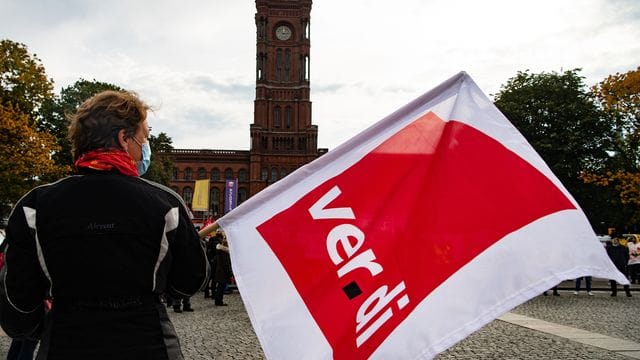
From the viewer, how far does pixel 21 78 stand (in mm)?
29375

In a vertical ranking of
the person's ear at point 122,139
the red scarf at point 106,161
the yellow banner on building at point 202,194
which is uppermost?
the yellow banner on building at point 202,194

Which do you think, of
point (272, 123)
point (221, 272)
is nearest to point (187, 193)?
point (272, 123)

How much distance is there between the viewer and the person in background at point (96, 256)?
208cm

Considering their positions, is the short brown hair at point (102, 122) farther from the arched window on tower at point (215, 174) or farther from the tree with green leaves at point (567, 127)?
the arched window on tower at point (215, 174)

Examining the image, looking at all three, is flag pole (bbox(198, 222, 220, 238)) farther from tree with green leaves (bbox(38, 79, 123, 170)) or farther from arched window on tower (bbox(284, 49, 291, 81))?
arched window on tower (bbox(284, 49, 291, 81))

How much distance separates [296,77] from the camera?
91.8 metres

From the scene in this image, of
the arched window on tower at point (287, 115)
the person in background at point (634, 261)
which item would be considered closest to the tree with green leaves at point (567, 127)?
the person in background at point (634, 261)

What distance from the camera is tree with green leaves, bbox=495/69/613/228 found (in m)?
32.2

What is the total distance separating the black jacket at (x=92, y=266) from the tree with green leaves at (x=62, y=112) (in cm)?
3596

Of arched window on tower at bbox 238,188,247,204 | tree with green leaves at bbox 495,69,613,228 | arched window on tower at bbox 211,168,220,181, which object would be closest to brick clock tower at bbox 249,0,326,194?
arched window on tower at bbox 238,188,247,204

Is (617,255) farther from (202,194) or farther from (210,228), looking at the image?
(210,228)

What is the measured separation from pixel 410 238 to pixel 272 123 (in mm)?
89139

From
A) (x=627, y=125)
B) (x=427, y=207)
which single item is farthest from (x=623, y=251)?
(x=427, y=207)

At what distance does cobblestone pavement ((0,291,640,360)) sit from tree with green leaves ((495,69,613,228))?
18.5 meters
